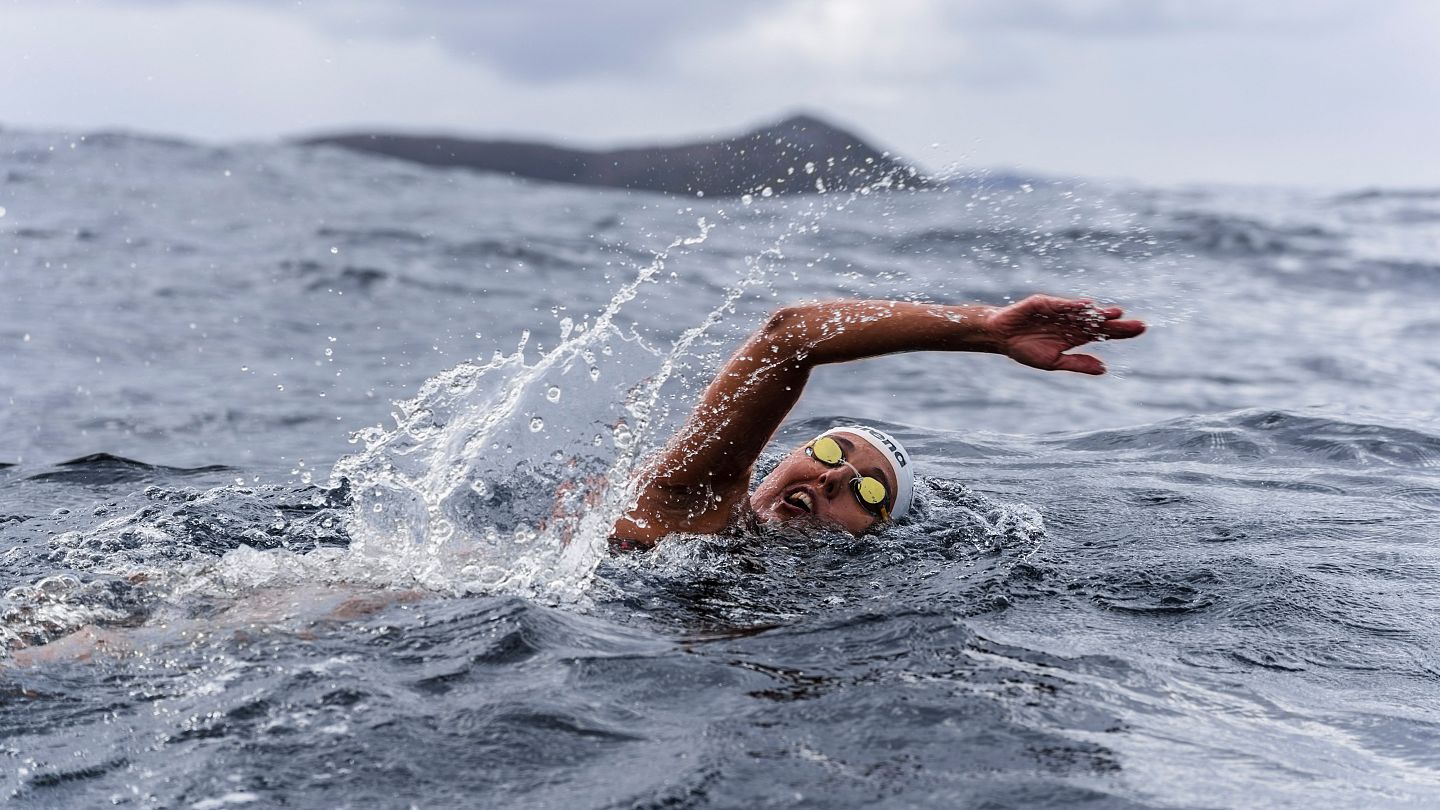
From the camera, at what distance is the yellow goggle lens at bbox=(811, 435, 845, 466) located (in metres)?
6.23

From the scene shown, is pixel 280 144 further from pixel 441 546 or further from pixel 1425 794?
pixel 1425 794

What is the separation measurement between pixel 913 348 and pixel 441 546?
221 centimetres

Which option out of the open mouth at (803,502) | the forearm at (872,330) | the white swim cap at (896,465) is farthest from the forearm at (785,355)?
the white swim cap at (896,465)

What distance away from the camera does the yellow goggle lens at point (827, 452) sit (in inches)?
245

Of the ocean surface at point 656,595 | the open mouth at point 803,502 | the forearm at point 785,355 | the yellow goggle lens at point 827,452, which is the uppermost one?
the forearm at point 785,355

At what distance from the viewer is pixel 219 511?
676 cm


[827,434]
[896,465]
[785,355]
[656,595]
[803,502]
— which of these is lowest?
[656,595]

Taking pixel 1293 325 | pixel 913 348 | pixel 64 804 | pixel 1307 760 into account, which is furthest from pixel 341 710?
pixel 1293 325

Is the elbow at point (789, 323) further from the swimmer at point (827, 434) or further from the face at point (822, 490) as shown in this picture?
the face at point (822, 490)

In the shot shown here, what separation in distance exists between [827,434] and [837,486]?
29 cm

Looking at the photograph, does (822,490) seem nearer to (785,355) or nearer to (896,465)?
(896,465)

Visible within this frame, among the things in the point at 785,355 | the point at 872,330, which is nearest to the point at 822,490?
the point at 785,355

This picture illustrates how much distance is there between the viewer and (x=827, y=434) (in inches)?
251

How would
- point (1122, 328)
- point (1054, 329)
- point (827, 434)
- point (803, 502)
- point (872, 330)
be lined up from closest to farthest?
1. point (1122, 328)
2. point (1054, 329)
3. point (872, 330)
4. point (803, 502)
5. point (827, 434)
